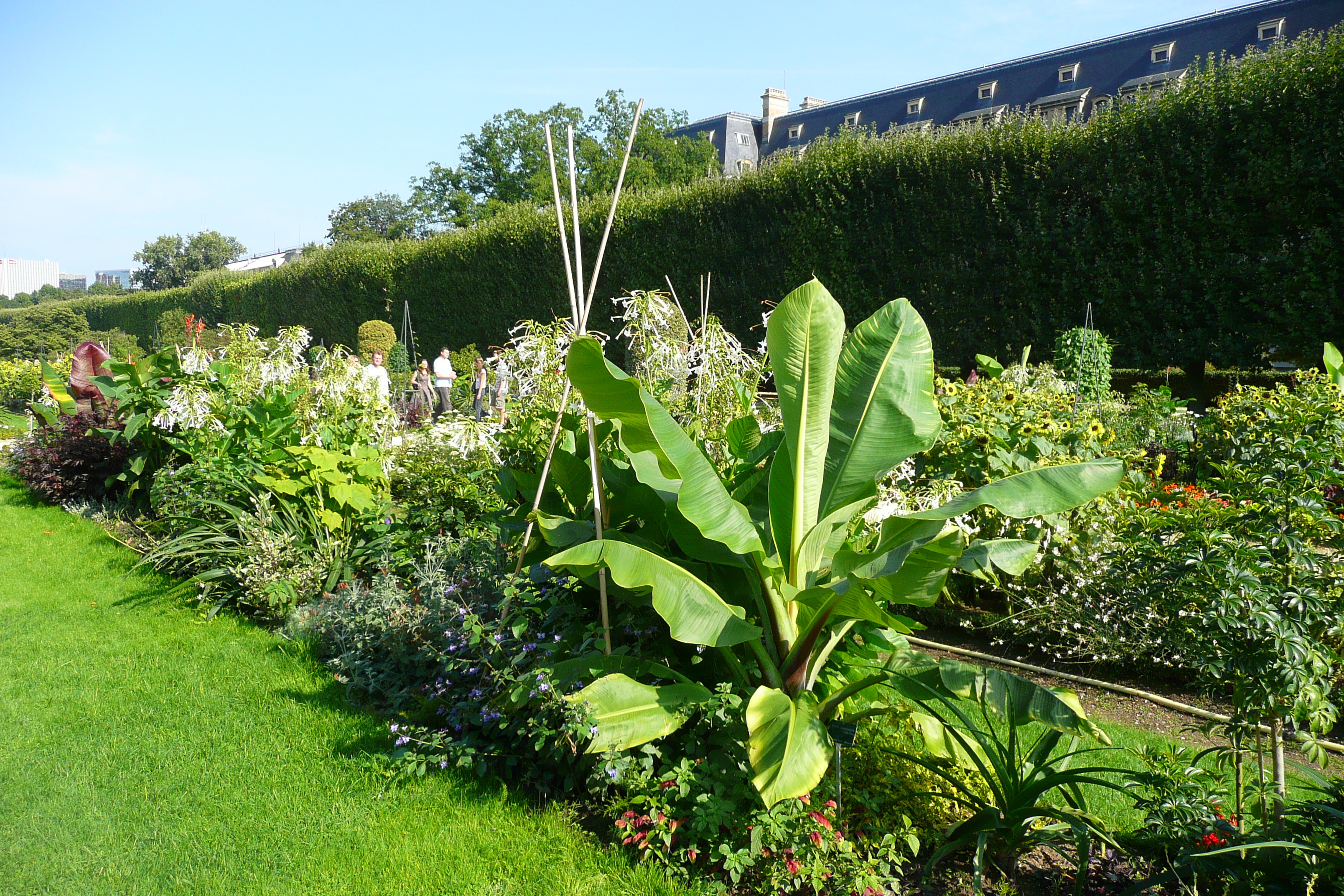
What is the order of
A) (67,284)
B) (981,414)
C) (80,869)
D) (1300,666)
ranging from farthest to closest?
(67,284) → (981,414) → (80,869) → (1300,666)

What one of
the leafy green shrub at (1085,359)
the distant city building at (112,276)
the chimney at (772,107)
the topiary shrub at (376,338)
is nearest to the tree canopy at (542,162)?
the chimney at (772,107)

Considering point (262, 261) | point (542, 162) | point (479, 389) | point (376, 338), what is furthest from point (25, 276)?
point (479, 389)

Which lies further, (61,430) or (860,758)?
(61,430)

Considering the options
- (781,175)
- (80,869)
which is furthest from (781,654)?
(781,175)

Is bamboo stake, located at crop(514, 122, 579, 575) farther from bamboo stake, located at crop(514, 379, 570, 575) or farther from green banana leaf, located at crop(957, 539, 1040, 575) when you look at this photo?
green banana leaf, located at crop(957, 539, 1040, 575)

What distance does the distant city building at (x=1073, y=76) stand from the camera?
2162 centimetres

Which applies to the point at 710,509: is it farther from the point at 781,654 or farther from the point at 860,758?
the point at 860,758

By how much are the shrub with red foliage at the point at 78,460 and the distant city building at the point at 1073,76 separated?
12.2 metres

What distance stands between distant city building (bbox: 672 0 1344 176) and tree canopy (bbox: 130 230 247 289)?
6382cm

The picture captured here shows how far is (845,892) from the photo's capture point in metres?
2.38

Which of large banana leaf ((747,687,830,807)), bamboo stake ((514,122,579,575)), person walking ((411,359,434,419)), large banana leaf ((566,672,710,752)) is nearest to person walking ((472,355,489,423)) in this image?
person walking ((411,359,434,419))

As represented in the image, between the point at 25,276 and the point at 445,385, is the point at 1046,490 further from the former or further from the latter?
the point at 25,276

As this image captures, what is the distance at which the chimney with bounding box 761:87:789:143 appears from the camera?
3784cm

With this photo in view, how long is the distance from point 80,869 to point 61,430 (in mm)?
7634
